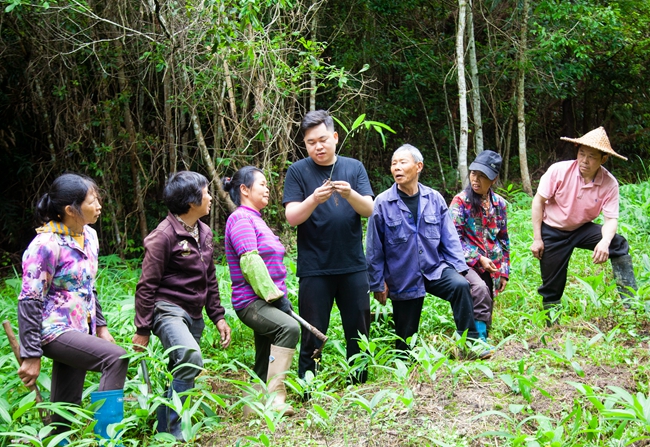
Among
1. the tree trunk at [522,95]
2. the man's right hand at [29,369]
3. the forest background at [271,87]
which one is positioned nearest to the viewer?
the man's right hand at [29,369]

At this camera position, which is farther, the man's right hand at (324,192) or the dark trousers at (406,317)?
the dark trousers at (406,317)

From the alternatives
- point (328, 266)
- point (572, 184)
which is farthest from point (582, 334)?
point (328, 266)

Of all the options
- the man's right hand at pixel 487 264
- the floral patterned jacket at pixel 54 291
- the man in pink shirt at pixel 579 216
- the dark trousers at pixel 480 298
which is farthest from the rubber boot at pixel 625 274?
the floral patterned jacket at pixel 54 291

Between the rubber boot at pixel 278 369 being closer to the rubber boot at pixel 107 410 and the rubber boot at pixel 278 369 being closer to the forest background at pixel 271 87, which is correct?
the rubber boot at pixel 107 410

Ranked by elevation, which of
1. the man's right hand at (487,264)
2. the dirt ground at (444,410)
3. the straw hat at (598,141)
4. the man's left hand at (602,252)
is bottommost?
the dirt ground at (444,410)

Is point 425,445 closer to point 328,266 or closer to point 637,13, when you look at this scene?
point 328,266

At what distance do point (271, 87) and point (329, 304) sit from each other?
386cm

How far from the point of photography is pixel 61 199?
3047 mm

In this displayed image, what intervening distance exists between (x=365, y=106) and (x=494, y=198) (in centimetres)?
665

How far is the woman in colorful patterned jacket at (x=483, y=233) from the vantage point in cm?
428

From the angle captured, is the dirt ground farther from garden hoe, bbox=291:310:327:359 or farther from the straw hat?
the straw hat

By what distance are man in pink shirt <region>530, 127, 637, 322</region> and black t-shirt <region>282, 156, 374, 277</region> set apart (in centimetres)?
175

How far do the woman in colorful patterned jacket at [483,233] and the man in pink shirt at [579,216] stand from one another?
34 cm

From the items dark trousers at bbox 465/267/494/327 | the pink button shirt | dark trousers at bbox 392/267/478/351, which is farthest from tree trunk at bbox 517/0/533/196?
dark trousers at bbox 392/267/478/351
